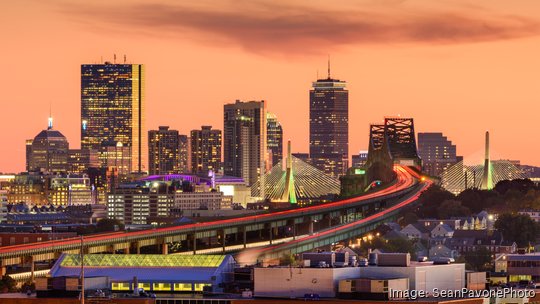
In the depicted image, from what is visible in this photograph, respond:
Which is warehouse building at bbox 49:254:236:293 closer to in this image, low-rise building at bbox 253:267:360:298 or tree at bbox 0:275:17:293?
low-rise building at bbox 253:267:360:298

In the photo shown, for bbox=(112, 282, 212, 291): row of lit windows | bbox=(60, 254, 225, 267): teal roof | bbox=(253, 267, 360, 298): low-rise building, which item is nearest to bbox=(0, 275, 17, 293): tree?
bbox=(60, 254, 225, 267): teal roof

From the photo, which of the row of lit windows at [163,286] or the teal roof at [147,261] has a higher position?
the teal roof at [147,261]

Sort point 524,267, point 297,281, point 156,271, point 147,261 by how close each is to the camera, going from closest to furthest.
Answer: point 297,281 < point 156,271 < point 147,261 < point 524,267

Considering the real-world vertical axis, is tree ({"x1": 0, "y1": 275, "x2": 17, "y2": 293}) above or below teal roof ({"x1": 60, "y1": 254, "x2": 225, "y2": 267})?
below

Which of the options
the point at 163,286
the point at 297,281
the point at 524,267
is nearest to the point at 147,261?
the point at 163,286

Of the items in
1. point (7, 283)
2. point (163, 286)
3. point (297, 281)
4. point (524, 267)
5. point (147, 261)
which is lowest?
point (7, 283)

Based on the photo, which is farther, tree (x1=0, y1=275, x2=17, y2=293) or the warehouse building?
tree (x1=0, y1=275, x2=17, y2=293)

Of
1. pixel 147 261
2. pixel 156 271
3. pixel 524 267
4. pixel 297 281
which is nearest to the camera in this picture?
pixel 297 281

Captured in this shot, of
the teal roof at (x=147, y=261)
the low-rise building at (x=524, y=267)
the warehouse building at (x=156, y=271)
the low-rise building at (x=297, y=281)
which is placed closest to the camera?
the low-rise building at (x=297, y=281)

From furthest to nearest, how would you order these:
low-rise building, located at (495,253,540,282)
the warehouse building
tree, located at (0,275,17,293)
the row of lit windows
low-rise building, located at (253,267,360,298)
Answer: low-rise building, located at (495,253,540,282)
tree, located at (0,275,17,293)
the warehouse building
the row of lit windows
low-rise building, located at (253,267,360,298)

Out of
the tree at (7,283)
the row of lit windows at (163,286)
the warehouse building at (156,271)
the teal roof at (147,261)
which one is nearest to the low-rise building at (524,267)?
the tree at (7,283)

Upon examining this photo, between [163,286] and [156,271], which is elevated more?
[156,271]

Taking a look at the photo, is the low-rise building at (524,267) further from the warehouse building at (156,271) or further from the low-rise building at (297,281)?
the low-rise building at (297,281)

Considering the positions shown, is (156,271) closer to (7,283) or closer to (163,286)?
(163,286)
